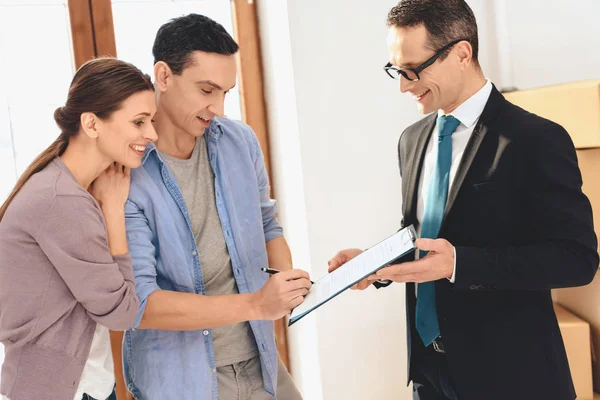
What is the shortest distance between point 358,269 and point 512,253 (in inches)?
15.3

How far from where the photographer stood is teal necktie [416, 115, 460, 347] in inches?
72.2

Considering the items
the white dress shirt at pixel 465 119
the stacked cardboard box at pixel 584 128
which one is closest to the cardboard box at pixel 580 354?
the stacked cardboard box at pixel 584 128

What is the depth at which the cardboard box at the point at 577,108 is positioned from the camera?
88.9 inches

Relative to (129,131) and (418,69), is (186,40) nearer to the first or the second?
(129,131)

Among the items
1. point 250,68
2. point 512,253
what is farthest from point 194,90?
point 250,68

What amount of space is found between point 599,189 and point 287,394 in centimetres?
126

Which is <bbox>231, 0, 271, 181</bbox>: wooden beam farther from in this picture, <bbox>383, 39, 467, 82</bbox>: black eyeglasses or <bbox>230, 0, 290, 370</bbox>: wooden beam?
<bbox>383, 39, 467, 82</bbox>: black eyeglasses

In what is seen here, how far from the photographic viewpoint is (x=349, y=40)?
281 centimetres

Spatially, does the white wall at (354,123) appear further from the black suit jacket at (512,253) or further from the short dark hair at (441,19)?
the black suit jacket at (512,253)

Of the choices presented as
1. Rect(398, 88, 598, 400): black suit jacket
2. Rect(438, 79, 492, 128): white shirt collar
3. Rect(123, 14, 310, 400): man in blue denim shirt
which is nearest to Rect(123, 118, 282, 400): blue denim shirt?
Rect(123, 14, 310, 400): man in blue denim shirt

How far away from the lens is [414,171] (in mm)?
2006

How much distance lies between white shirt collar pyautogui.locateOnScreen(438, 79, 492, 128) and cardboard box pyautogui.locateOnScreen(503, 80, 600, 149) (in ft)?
1.92

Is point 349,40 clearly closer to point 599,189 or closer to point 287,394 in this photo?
point 599,189

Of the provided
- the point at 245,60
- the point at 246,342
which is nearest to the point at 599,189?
the point at 246,342
